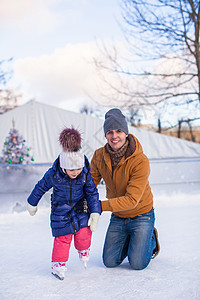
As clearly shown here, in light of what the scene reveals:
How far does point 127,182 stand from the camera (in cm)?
229

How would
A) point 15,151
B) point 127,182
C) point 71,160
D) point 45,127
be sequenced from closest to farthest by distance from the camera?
1. point 71,160
2. point 127,182
3. point 15,151
4. point 45,127

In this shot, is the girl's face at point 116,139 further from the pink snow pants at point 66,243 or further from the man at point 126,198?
the pink snow pants at point 66,243

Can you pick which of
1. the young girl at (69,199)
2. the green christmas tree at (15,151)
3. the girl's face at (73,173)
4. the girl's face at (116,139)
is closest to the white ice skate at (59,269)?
the young girl at (69,199)

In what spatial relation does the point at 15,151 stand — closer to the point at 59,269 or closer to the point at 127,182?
the point at 127,182

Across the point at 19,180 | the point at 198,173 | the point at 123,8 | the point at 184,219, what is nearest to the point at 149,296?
the point at 184,219

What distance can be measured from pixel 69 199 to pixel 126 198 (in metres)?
0.36

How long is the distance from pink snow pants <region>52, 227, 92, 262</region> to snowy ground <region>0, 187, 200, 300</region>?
13 cm

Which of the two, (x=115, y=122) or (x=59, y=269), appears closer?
(x=59, y=269)

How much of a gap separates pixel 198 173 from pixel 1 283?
550cm

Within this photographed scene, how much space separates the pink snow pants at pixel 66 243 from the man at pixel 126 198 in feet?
0.68

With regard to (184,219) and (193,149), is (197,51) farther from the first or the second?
(184,219)

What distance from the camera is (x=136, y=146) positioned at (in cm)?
233

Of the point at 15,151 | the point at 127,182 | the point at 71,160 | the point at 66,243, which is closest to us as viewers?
the point at 71,160

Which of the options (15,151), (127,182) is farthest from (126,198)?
(15,151)
